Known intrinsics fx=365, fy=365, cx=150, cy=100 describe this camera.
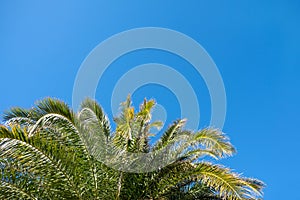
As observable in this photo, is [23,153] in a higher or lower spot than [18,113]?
lower

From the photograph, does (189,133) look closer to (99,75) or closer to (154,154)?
(154,154)

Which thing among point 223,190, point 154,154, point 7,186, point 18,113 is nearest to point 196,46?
point 154,154

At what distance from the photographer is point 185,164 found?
8055 millimetres

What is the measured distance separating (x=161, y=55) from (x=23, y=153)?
462cm

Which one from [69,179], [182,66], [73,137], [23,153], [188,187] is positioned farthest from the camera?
[182,66]

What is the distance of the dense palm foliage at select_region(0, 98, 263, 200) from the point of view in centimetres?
731

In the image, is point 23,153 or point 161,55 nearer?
point 23,153

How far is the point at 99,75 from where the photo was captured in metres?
9.10

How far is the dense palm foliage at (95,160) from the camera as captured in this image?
24.0 ft

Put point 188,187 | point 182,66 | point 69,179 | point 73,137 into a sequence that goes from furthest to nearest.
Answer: point 182,66, point 188,187, point 73,137, point 69,179

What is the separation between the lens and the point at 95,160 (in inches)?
314

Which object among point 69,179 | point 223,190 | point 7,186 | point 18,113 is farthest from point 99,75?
point 223,190

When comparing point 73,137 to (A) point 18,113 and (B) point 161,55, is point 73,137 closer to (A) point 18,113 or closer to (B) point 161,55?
(A) point 18,113

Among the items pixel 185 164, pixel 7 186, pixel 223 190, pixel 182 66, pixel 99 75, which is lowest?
pixel 7 186
